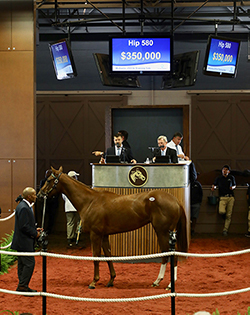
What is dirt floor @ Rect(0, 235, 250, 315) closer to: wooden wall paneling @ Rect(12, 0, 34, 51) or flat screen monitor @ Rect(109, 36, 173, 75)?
flat screen monitor @ Rect(109, 36, 173, 75)

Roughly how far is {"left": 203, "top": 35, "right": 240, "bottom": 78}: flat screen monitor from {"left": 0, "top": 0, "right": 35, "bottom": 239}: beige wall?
400 cm

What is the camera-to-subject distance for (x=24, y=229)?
18.7 feet

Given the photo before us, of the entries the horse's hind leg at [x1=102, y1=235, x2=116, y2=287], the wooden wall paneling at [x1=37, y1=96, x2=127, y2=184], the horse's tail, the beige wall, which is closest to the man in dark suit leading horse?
the horse's hind leg at [x1=102, y1=235, x2=116, y2=287]

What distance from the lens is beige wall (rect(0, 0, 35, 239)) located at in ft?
30.3

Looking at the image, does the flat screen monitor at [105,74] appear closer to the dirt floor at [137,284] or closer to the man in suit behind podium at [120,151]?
the man in suit behind podium at [120,151]

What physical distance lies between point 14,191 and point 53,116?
21.1 ft

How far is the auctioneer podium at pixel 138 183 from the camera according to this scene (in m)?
7.58

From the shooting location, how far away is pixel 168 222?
6242 mm

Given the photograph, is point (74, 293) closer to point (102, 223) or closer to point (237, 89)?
point (102, 223)

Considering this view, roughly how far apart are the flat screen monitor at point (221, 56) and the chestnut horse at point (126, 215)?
456 centimetres

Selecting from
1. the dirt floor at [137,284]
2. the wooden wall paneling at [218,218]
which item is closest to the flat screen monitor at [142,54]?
the wooden wall paneling at [218,218]

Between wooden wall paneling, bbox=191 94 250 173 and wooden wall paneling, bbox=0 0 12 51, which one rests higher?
wooden wall paneling, bbox=0 0 12 51

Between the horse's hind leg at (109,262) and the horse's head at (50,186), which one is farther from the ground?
the horse's head at (50,186)

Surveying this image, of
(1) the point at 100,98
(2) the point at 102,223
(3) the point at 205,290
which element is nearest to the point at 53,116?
(1) the point at 100,98
